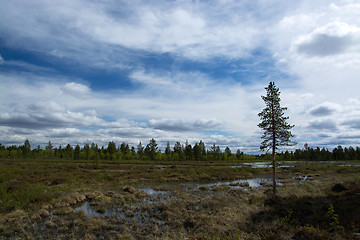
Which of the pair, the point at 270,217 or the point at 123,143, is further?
the point at 123,143

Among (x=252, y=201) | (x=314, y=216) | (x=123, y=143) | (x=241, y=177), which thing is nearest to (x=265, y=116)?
(x=252, y=201)

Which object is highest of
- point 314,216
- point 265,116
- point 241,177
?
point 265,116

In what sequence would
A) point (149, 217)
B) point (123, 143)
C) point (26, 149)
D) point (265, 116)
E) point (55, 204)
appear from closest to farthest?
point (149, 217)
point (55, 204)
point (265, 116)
point (26, 149)
point (123, 143)

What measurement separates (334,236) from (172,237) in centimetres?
787

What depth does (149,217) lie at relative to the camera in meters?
14.9

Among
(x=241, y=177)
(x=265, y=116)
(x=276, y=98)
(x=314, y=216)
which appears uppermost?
(x=276, y=98)

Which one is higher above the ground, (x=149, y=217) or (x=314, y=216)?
(x=314, y=216)

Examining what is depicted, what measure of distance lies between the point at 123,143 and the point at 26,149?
5329cm

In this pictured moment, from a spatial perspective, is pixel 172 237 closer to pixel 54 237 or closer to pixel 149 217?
pixel 149 217

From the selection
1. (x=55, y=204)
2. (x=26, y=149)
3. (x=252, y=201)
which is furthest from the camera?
(x=26, y=149)

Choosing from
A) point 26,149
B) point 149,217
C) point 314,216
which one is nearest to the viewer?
point 314,216

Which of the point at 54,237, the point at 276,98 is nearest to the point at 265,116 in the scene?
the point at 276,98

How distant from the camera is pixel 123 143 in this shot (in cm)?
13388

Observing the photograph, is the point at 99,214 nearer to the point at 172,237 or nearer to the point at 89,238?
the point at 89,238
